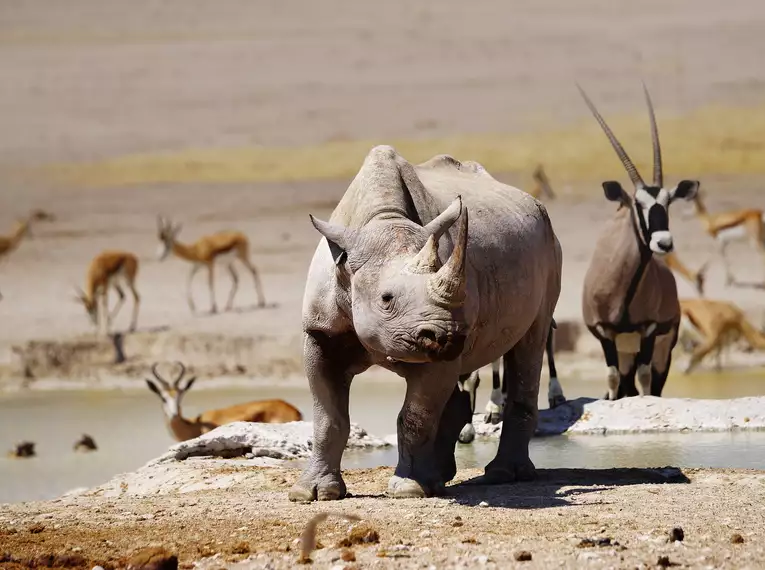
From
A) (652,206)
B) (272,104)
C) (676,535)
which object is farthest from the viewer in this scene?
(272,104)

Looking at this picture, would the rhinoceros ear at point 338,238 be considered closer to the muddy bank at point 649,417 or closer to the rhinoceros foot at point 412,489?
the rhinoceros foot at point 412,489

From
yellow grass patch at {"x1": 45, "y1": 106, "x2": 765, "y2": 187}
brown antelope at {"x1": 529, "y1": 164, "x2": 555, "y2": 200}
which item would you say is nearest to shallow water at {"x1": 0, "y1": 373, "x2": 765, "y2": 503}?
brown antelope at {"x1": 529, "y1": 164, "x2": 555, "y2": 200}

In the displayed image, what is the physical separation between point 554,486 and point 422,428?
3.20 feet

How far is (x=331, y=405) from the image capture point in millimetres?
8234

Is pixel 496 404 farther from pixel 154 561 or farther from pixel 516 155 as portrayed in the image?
pixel 516 155

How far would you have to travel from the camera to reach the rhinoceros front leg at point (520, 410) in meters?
8.86

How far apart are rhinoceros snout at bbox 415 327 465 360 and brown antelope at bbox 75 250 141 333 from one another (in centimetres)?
1721

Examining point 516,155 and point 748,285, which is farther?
point 516,155

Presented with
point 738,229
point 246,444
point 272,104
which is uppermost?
point 272,104

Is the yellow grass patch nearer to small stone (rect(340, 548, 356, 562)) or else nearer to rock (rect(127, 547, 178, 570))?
small stone (rect(340, 548, 356, 562))

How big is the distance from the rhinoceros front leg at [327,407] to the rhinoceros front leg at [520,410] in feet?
3.36

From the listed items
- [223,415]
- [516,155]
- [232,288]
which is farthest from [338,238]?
[516,155]

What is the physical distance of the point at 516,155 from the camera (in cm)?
3372

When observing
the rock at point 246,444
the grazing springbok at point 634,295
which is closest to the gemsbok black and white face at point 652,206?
the grazing springbok at point 634,295
